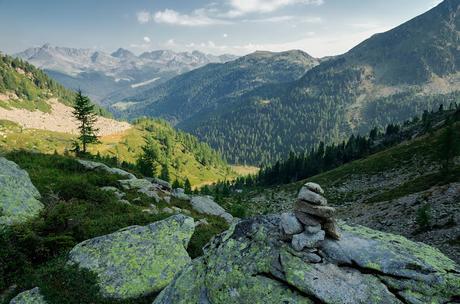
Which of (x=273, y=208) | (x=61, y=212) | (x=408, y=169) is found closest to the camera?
(x=61, y=212)

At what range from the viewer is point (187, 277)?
12.8 m

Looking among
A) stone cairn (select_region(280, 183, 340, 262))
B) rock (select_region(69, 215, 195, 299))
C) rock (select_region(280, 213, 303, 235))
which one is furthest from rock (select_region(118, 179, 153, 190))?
stone cairn (select_region(280, 183, 340, 262))

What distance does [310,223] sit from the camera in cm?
1180

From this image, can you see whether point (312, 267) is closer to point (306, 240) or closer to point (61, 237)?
point (306, 240)

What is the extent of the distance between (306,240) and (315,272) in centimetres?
107

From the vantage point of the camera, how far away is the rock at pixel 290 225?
11.8 meters

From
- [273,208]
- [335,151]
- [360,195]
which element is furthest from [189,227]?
[335,151]

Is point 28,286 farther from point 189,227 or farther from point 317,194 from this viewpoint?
point 317,194

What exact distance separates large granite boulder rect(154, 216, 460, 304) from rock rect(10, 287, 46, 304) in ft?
20.8

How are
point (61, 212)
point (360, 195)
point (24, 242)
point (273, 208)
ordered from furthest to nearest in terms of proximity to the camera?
point (273, 208)
point (360, 195)
point (61, 212)
point (24, 242)

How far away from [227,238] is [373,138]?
180215mm

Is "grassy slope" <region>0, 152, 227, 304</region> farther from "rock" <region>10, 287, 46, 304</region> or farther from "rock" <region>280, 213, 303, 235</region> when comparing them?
"rock" <region>280, 213, 303, 235</region>

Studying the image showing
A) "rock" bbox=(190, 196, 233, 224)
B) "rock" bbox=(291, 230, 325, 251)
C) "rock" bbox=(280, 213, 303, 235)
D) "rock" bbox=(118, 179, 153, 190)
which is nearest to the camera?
"rock" bbox=(291, 230, 325, 251)

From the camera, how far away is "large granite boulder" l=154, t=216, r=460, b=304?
10414 mm
